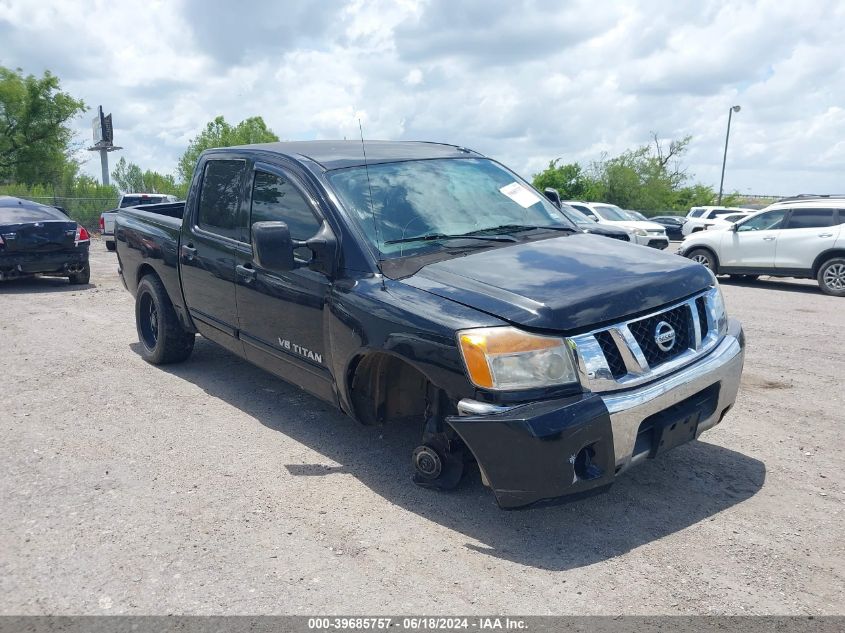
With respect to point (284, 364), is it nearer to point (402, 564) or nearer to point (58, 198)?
point (402, 564)

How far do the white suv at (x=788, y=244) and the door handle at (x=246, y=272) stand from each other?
10.3 m

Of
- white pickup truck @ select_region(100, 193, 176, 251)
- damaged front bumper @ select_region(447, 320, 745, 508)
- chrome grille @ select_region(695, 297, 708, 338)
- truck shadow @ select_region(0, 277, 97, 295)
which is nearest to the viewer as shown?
damaged front bumper @ select_region(447, 320, 745, 508)

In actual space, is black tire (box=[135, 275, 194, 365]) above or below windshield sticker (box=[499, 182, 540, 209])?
below

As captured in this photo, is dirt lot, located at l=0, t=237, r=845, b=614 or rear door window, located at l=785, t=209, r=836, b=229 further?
rear door window, located at l=785, t=209, r=836, b=229

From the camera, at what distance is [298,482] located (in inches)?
173

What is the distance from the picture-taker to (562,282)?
12.4 feet

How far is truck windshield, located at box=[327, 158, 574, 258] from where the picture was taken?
173 inches

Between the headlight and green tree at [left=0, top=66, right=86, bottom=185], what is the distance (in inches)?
1589

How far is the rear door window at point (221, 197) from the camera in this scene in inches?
215

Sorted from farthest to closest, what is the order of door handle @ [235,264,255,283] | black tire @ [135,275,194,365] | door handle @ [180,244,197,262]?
black tire @ [135,275,194,365]
door handle @ [180,244,197,262]
door handle @ [235,264,255,283]

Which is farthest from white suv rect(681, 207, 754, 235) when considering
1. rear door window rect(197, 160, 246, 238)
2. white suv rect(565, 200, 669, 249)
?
rear door window rect(197, 160, 246, 238)

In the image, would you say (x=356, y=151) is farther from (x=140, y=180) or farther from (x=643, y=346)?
(x=140, y=180)

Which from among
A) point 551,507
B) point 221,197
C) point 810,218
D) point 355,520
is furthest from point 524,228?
point 810,218

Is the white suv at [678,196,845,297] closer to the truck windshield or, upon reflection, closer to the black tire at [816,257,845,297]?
the black tire at [816,257,845,297]
